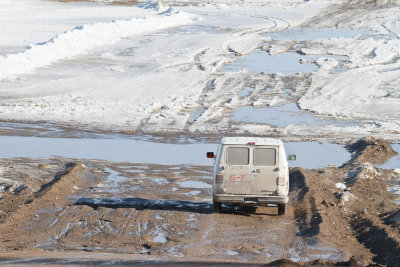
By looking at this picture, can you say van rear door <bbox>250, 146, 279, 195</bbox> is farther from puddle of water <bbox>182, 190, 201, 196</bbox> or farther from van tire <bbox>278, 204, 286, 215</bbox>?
puddle of water <bbox>182, 190, 201, 196</bbox>

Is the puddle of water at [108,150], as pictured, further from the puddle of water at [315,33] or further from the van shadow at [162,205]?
the puddle of water at [315,33]

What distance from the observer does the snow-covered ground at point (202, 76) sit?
95.2 ft

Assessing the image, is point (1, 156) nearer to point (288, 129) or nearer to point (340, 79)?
point (288, 129)

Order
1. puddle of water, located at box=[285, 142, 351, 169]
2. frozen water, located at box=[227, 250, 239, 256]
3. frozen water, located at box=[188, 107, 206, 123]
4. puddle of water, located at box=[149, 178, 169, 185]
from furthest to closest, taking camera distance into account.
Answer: frozen water, located at box=[188, 107, 206, 123] < puddle of water, located at box=[285, 142, 351, 169] < puddle of water, located at box=[149, 178, 169, 185] < frozen water, located at box=[227, 250, 239, 256]

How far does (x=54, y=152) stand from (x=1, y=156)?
1742 millimetres

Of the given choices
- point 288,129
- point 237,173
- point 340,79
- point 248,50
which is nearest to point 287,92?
point 340,79

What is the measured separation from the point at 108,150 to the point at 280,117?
26.8 feet

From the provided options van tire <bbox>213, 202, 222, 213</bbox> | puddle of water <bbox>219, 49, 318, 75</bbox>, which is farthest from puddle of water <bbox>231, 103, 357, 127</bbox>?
van tire <bbox>213, 202, 222, 213</bbox>

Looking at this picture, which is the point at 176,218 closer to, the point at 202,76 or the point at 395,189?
the point at 395,189

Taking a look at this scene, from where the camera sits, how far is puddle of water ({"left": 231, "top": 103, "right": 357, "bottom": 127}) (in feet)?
95.2

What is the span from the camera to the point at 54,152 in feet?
78.4

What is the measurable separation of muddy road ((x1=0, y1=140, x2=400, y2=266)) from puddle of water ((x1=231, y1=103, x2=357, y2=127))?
6.78 m

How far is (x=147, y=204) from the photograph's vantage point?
17297 mm

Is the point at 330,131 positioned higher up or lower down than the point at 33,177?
lower down
